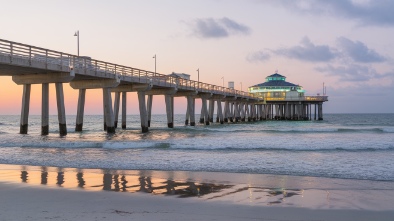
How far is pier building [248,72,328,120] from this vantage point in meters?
79.4

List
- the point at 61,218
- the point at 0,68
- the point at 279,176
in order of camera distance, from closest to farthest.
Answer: the point at 61,218, the point at 279,176, the point at 0,68

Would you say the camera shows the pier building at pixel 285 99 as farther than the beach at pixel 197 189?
Yes

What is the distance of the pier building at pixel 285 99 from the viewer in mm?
79438

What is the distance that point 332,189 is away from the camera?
9109 mm

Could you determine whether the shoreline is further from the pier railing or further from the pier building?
the pier building

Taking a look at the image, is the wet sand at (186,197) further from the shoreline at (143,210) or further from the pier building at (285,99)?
the pier building at (285,99)

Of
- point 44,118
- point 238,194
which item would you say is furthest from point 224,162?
point 44,118

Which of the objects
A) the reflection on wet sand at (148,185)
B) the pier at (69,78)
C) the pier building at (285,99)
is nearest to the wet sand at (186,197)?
the reflection on wet sand at (148,185)

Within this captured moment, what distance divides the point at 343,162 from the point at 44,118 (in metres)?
20.5

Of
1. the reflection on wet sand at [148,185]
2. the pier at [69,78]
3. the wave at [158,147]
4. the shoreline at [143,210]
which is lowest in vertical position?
the wave at [158,147]

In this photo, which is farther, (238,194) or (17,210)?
(238,194)

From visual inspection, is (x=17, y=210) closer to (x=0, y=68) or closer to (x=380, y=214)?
(x=380, y=214)

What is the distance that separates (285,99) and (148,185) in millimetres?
72854

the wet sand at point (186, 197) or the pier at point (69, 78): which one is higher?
the pier at point (69, 78)
